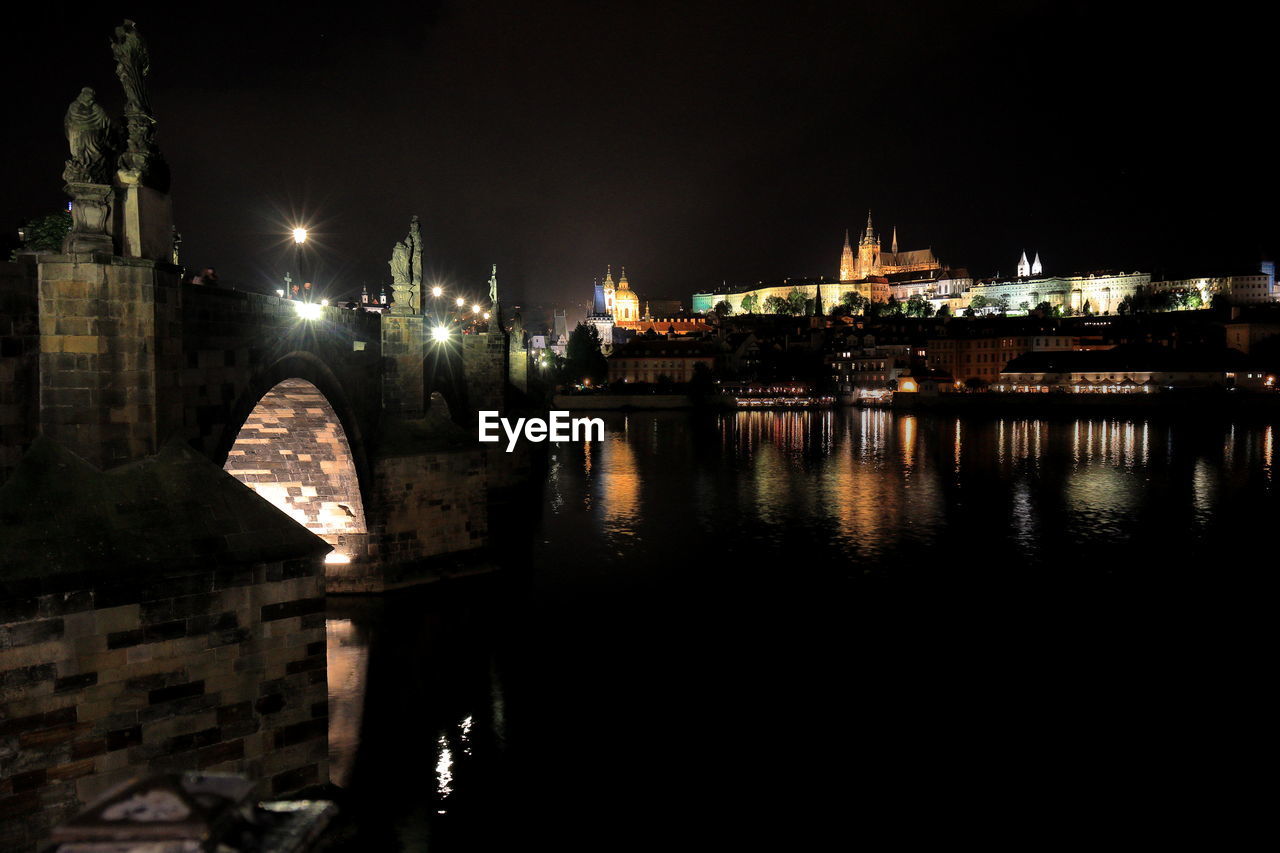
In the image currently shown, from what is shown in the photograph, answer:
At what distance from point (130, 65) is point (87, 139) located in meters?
1.16

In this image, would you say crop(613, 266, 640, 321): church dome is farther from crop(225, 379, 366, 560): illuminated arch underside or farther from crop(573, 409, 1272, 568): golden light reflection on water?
crop(225, 379, 366, 560): illuminated arch underside

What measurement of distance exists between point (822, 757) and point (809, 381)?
109m

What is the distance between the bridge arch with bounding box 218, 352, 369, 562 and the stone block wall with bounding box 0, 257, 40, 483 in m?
6.71

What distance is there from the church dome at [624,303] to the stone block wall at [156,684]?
182 m

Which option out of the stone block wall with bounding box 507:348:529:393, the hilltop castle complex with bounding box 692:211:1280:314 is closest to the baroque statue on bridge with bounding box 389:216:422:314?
the stone block wall with bounding box 507:348:529:393

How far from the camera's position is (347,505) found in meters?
18.0

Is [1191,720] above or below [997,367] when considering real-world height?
below

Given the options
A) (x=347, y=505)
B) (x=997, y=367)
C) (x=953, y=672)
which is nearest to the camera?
(x=953, y=672)

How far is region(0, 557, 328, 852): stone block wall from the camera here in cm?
751

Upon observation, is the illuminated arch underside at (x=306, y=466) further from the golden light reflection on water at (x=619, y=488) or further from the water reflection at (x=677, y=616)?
the golden light reflection on water at (x=619, y=488)

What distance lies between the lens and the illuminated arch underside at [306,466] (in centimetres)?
1686

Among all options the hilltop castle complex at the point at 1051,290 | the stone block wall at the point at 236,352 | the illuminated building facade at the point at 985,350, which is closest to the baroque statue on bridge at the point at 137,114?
the stone block wall at the point at 236,352

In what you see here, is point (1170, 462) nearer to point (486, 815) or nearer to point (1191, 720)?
point (1191, 720)

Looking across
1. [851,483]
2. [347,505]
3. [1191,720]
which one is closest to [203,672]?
[347,505]
